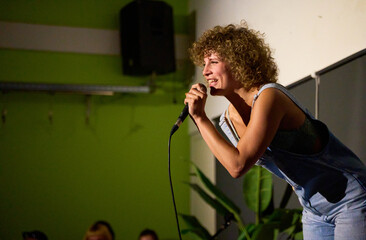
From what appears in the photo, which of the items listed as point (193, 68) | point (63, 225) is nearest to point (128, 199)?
point (63, 225)

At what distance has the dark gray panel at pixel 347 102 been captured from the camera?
1.87 meters

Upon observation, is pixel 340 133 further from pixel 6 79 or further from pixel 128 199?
pixel 6 79

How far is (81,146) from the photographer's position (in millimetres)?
3973

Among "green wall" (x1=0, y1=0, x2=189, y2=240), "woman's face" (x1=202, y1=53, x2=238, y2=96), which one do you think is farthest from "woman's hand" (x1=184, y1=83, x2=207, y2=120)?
"green wall" (x1=0, y1=0, x2=189, y2=240)

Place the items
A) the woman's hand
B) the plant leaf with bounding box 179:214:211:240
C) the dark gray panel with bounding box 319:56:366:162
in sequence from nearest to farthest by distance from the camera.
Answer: the woman's hand < the dark gray panel with bounding box 319:56:366:162 < the plant leaf with bounding box 179:214:211:240

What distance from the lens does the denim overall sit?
3.73 ft

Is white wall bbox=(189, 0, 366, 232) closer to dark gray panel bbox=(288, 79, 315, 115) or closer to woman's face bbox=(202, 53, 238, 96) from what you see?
dark gray panel bbox=(288, 79, 315, 115)

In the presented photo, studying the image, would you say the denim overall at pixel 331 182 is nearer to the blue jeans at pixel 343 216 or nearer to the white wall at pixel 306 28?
the blue jeans at pixel 343 216

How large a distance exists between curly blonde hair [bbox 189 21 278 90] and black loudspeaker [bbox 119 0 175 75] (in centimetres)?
254

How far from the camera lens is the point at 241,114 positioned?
4.35 ft

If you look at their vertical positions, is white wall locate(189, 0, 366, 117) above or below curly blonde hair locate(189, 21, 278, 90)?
above

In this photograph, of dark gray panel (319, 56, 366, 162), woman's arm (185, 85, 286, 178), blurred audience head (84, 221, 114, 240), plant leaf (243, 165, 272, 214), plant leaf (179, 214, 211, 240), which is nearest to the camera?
woman's arm (185, 85, 286, 178)

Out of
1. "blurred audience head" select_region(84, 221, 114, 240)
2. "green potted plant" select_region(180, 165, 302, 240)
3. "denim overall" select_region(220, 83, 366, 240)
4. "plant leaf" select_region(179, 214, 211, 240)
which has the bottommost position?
"blurred audience head" select_region(84, 221, 114, 240)

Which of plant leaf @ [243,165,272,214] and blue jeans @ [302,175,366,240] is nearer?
blue jeans @ [302,175,366,240]
